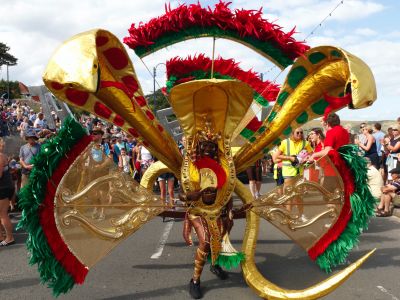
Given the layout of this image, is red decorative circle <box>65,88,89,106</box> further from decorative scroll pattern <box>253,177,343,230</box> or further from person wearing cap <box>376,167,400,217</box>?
person wearing cap <box>376,167,400,217</box>

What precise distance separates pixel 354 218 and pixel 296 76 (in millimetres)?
1508

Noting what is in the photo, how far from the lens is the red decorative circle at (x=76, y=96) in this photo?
313 centimetres

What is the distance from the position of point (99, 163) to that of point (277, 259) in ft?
8.38

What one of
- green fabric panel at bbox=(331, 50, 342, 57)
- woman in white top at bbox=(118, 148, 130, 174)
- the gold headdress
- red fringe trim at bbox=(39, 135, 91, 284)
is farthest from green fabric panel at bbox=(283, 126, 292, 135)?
woman in white top at bbox=(118, 148, 130, 174)

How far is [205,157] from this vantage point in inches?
145

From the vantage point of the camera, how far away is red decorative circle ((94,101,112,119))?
355 centimetres

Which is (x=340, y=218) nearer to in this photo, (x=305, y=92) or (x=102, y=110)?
(x=305, y=92)

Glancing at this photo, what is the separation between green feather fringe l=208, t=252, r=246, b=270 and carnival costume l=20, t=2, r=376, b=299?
0.02 metres

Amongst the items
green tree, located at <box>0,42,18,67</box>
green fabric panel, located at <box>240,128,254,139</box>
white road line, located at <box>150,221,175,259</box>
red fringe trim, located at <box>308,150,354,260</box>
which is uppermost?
green tree, located at <box>0,42,18,67</box>

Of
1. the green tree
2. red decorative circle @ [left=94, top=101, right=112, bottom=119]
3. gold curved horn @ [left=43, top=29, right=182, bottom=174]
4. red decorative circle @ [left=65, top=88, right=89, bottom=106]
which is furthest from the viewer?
the green tree

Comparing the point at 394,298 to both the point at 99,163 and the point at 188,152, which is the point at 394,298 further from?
the point at 99,163

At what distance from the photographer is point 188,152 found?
12.3ft

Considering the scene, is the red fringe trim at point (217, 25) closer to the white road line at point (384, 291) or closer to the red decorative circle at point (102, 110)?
the red decorative circle at point (102, 110)

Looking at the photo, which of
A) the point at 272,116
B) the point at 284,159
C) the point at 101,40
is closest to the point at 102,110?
the point at 101,40
